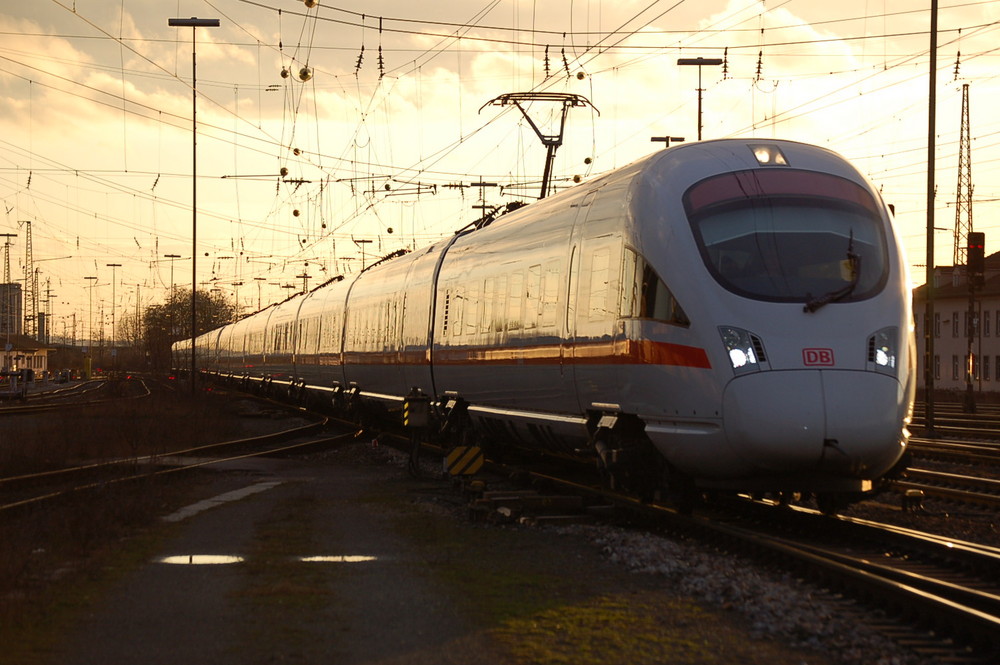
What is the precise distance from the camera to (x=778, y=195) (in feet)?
38.6

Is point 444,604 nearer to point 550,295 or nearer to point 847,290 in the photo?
point 847,290

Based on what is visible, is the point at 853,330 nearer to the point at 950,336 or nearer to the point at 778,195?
the point at 778,195

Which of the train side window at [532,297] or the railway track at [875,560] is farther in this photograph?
the train side window at [532,297]

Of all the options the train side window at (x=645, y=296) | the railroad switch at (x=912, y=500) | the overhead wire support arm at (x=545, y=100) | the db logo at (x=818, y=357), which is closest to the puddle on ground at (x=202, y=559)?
the train side window at (x=645, y=296)

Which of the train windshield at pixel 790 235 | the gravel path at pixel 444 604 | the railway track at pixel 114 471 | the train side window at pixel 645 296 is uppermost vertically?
the train windshield at pixel 790 235

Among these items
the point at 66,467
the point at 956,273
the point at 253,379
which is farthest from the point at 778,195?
the point at 956,273

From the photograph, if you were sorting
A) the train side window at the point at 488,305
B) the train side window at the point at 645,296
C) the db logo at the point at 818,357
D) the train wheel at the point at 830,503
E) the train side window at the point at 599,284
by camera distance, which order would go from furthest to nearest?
1. the train side window at the point at 488,305
2. the train side window at the point at 599,284
3. the train wheel at the point at 830,503
4. the train side window at the point at 645,296
5. the db logo at the point at 818,357

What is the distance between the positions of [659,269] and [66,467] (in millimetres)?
13621

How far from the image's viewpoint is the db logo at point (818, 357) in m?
10.5

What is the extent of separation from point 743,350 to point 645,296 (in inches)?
62.1

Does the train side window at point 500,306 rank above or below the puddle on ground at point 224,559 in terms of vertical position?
above

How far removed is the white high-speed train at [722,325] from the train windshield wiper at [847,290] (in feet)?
0.06

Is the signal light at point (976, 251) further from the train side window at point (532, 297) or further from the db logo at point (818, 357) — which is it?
the db logo at point (818, 357)

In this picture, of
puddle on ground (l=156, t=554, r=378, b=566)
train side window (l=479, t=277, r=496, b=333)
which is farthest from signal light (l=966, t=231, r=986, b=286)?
puddle on ground (l=156, t=554, r=378, b=566)
